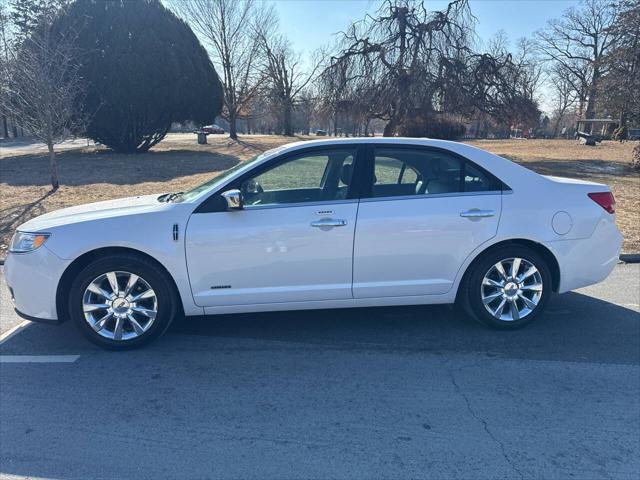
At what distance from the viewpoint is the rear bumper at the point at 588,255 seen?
4.07 m

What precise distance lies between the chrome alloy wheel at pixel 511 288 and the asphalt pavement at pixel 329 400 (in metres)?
0.21

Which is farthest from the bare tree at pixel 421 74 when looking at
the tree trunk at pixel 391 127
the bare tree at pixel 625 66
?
the bare tree at pixel 625 66

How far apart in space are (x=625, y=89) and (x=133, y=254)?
1747 cm

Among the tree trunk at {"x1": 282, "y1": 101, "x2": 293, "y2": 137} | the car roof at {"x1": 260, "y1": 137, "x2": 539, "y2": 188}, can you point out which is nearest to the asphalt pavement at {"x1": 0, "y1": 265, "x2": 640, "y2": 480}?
the car roof at {"x1": 260, "y1": 137, "x2": 539, "y2": 188}

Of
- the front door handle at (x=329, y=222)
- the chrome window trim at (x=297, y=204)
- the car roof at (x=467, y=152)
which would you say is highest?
the car roof at (x=467, y=152)

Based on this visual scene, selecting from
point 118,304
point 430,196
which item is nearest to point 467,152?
point 430,196

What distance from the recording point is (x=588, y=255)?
13.5ft

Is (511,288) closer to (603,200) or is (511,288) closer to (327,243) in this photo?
(603,200)

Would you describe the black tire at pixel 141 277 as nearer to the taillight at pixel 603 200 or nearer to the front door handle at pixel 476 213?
the front door handle at pixel 476 213

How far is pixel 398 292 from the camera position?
13.0 feet

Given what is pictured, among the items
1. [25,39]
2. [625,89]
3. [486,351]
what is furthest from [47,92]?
[625,89]

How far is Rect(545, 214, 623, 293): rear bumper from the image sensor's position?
407 cm

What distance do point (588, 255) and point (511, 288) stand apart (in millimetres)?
745

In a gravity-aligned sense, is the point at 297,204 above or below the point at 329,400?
above
